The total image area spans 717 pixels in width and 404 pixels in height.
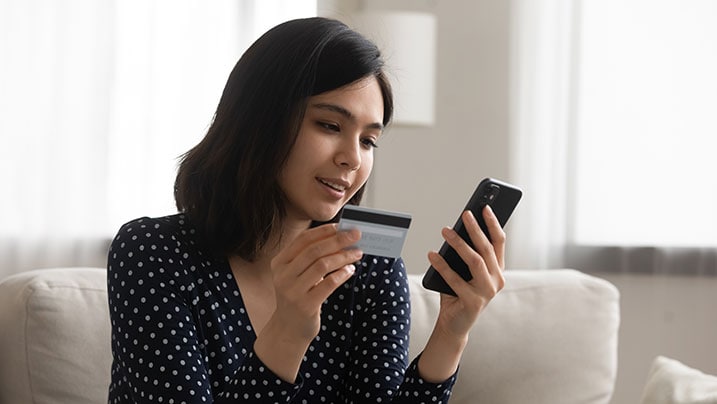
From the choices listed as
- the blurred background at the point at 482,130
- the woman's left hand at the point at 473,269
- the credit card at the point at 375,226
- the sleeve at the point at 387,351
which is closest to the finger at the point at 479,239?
the woman's left hand at the point at 473,269

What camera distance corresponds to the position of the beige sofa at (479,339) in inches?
61.7

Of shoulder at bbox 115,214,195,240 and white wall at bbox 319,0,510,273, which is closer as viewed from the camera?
shoulder at bbox 115,214,195,240

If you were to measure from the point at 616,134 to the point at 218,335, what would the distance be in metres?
2.21

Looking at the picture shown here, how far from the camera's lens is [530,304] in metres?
1.85

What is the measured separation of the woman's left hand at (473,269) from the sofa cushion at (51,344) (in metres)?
0.60

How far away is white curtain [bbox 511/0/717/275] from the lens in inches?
128

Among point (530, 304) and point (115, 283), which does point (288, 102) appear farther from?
point (530, 304)

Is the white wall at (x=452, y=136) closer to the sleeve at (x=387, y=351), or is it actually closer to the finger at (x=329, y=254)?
the sleeve at (x=387, y=351)

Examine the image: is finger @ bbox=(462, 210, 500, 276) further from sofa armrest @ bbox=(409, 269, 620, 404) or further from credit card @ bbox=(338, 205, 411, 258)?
sofa armrest @ bbox=(409, 269, 620, 404)

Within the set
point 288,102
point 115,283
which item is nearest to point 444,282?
point 288,102

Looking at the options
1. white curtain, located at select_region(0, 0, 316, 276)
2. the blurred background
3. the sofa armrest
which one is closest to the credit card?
the sofa armrest

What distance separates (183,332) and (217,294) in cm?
13

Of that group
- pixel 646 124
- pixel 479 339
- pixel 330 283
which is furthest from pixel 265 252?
pixel 646 124

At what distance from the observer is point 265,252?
1.54 m
